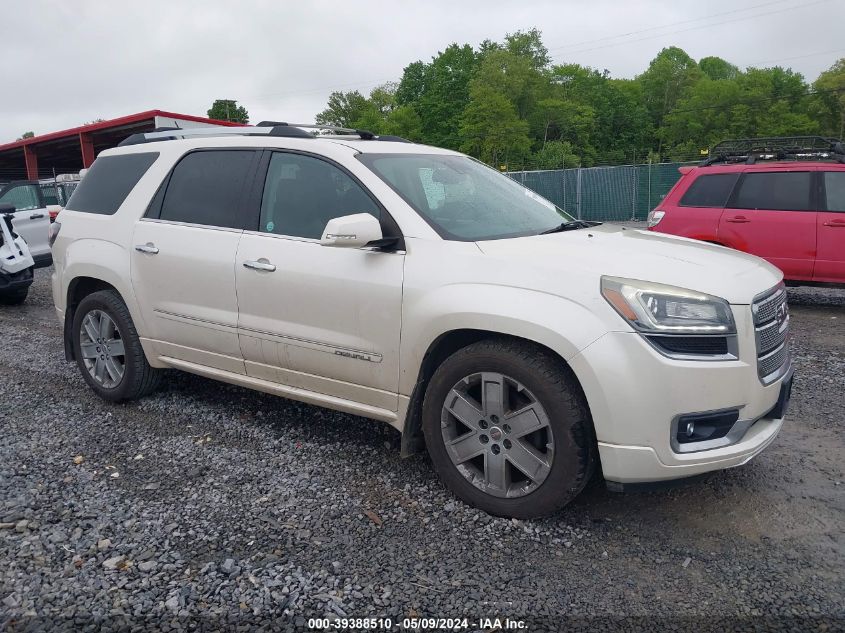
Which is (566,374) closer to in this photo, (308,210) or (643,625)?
(643,625)

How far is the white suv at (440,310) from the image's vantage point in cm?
297

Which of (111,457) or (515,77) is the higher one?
(515,77)

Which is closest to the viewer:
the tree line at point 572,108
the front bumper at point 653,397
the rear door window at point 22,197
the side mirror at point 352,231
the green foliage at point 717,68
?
the front bumper at point 653,397

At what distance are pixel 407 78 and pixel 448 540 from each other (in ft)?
283

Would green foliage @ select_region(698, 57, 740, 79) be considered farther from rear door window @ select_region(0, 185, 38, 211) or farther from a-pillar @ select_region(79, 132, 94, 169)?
rear door window @ select_region(0, 185, 38, 211)

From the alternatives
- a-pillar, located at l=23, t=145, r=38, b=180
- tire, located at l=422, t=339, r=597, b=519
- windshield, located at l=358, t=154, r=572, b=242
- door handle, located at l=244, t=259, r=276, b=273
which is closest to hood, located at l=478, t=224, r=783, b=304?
windshield, located at l=358, t=154, r=572, b=242

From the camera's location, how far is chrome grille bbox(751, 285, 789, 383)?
312 centimetres

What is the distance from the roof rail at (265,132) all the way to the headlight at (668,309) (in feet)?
7.08

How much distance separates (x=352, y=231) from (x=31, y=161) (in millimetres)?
38625

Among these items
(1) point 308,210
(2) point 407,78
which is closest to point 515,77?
(2) point 407,78

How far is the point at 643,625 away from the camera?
100 inches

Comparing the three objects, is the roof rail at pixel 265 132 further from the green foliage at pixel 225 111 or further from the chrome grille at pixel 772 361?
the green foliage at pixel 225 111

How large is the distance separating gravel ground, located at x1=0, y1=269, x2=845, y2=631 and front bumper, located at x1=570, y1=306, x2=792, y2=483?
1.34 ft

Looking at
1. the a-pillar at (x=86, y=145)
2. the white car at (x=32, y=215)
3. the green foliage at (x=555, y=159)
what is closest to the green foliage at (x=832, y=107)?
the green foliage at (x=555, y=159)
